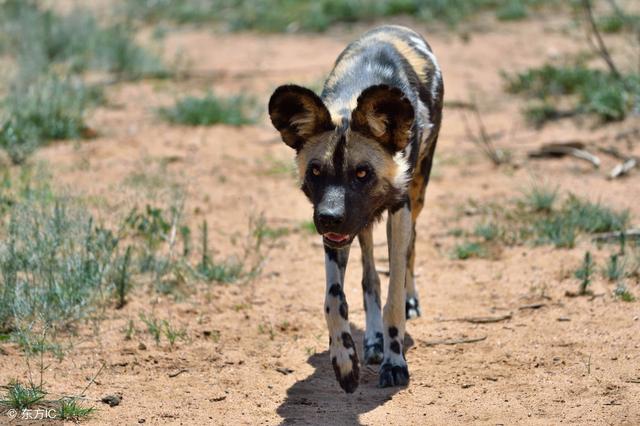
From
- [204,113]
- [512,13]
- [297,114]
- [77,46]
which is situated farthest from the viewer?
[512,13]

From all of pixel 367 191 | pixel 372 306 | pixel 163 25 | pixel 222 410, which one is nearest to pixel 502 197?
pixel 372 306

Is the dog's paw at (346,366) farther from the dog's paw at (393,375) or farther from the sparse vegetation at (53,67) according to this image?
the sparse vegetation at (53,67)

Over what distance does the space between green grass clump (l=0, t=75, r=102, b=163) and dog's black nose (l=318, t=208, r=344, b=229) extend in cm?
420

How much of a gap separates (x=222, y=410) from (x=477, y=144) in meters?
4.29

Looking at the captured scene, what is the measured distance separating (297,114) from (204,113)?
4.83 m

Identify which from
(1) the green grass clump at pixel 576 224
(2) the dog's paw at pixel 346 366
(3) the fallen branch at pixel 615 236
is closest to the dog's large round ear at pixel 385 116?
(2) the dog's paw at pixel 346 366

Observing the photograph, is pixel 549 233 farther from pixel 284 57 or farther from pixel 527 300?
pixel 284 57

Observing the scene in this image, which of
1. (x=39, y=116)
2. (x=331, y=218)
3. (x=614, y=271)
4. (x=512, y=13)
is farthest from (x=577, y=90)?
(x=331, y=218)

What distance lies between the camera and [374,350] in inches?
195

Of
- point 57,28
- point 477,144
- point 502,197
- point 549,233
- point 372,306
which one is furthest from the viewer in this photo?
point 57,28

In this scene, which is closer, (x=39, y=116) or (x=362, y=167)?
(x=362, y=167)

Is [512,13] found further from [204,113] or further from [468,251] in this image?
[468,251]

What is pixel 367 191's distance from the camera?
4.36 meters

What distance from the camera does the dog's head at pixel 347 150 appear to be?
4234 millimetres
